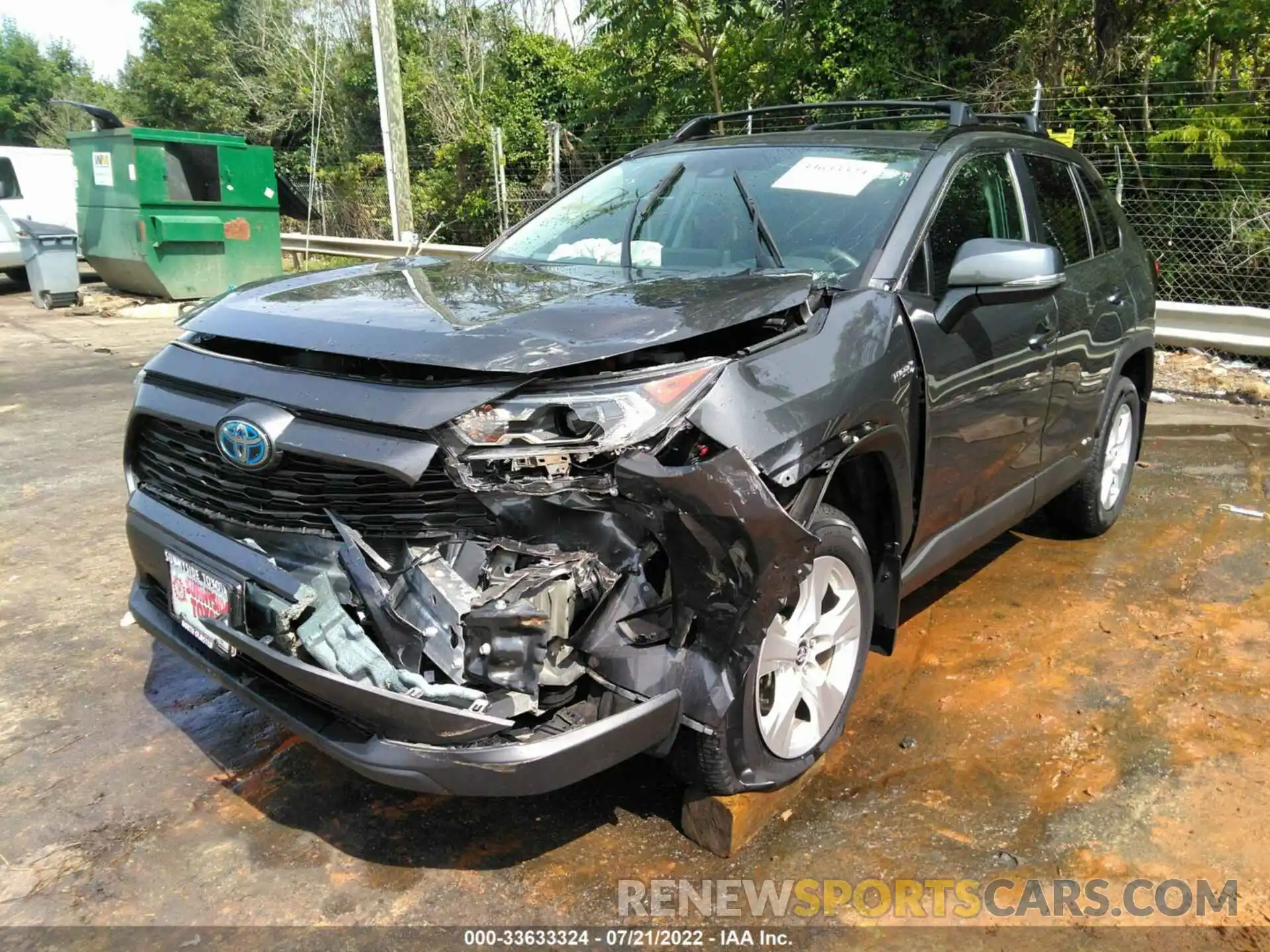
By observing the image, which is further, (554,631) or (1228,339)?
(1228,339)

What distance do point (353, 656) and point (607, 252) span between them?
1930 mm

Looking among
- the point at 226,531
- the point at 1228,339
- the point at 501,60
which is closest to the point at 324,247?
the point at 501,60

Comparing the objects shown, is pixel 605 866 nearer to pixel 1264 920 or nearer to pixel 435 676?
pixel 435 676

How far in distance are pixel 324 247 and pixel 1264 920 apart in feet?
51.5

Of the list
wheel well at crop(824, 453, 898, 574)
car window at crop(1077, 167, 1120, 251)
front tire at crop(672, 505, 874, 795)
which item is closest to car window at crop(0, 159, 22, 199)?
car window at crop(1077, 167, 1120, 251)

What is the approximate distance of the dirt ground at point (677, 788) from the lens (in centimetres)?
249

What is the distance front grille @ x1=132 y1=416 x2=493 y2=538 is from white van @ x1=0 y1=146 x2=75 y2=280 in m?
13.5

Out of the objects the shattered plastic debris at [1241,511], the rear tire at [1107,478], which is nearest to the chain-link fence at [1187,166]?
the rear tire at [1107,478]

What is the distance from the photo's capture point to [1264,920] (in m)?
2.34

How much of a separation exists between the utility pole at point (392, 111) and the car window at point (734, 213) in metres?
11.3

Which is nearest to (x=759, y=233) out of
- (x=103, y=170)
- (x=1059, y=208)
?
(x=1059, y=208)

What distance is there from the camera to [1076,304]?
3988mm

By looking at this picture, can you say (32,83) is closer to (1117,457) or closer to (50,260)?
(50,260)

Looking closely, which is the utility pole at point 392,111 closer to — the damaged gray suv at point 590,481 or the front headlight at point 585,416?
the damaged gray suv at point 590,481
